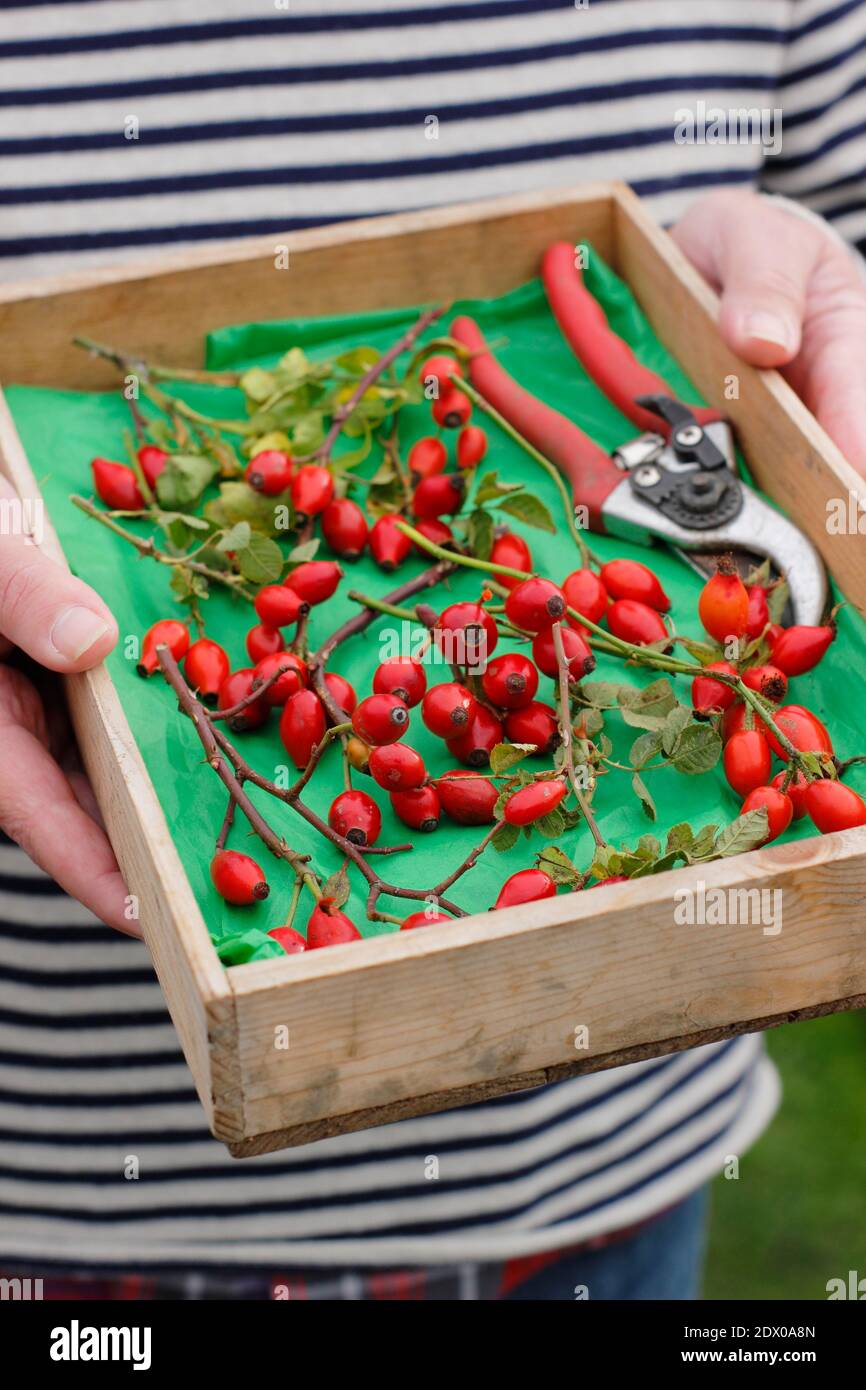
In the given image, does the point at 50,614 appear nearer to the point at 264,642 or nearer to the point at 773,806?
the point at 264,642

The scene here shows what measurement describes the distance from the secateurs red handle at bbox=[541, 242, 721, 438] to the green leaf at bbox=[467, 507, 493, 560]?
22 cm

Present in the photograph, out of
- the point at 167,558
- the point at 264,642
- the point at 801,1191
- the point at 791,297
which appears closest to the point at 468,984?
the point at 264,642

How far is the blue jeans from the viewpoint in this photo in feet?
4.58

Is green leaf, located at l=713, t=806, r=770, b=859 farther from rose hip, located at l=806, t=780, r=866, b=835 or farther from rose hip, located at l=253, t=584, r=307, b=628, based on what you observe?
rose hip, located at l=253, t=584, r=307, b=628

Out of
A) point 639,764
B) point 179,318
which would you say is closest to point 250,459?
point 179,318

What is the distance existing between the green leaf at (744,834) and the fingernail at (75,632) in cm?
42

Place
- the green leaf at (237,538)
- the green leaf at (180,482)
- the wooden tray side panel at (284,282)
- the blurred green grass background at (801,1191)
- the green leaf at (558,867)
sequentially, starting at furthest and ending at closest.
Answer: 1. the blurred green grass background at (801,1191)
2. the wooden tray side panel at (284,282)
3. the green leaf at (180,482)
4. the green leaf at (237,538)
5. the green leaf at (558,867)

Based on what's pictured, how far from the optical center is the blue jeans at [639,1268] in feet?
4.58

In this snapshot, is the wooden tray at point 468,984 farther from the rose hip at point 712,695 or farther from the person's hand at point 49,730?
the rose hip at point 712,695

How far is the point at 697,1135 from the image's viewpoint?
146 cm

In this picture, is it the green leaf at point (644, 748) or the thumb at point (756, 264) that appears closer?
the green leaf at point (644, 748)

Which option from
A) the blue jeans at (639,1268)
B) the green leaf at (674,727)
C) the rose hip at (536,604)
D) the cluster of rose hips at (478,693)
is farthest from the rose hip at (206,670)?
the blue jeans at (639,1268)

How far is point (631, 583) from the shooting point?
105 cm

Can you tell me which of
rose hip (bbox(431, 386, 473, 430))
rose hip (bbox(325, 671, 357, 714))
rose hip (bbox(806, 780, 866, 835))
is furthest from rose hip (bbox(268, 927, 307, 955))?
rose hip (bbox(431, 386, 473, 430))
